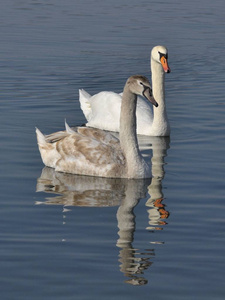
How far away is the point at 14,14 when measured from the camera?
113 ft

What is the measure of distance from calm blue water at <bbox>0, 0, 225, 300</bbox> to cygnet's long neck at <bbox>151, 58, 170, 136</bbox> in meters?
0.25

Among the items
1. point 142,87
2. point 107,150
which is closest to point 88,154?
point 107,150

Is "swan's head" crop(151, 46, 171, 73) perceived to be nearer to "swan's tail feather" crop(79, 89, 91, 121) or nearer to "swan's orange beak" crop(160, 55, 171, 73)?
"swan's orange beak" crop(160, 55, 171, 73)

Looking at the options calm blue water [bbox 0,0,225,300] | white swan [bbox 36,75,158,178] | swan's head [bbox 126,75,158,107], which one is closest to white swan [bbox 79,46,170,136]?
calm blue water [bbox 0,0,225,300]

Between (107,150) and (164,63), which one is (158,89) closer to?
(164,63)

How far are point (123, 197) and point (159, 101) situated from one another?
530cm

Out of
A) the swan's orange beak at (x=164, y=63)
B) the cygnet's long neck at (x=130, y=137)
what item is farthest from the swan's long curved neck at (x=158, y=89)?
the cygnet's long neck at (x=130, y=137)

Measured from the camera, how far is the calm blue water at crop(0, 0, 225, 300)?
834 centimetres

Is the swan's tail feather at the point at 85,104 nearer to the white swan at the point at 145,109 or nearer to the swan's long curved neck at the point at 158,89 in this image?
the white swan at the point at 145,109

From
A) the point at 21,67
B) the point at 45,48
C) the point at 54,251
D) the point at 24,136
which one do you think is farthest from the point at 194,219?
the point at 45,48

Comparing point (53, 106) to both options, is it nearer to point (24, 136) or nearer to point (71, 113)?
point (71, 113)

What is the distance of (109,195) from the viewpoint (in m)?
11.7

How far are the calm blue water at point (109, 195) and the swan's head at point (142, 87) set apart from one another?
4.16 feet

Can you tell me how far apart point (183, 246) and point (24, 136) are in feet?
21.5
